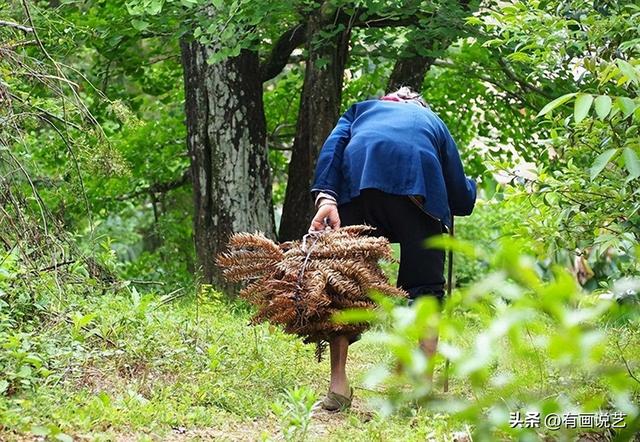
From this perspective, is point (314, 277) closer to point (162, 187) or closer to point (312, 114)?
point (312, 114)

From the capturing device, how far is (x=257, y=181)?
31.1 ft

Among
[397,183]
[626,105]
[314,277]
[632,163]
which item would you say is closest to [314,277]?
[314,277]

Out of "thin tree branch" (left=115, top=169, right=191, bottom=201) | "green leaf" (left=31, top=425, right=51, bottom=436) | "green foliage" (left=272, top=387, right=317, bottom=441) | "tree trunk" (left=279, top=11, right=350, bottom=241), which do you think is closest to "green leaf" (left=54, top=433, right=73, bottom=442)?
"green leaf" (left=31, top=425, right=51, bottom=436)

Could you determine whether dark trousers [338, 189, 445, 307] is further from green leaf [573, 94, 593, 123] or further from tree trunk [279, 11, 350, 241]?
tree trunk [279, 11, 350, 241]

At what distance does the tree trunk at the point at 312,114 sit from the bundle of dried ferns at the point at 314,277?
356cm

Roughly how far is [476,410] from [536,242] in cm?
456

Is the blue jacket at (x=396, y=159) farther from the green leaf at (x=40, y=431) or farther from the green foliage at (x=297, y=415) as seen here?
the green leaf at (x=40, y=431)

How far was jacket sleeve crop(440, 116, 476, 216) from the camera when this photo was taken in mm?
5816

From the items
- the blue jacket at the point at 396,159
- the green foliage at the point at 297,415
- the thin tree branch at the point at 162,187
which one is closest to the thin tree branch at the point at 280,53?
the thin tree branch at the point at 162,187

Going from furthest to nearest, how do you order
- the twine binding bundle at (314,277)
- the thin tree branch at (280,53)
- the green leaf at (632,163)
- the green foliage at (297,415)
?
the thin tree branch at (280,53) → the twine binding bundle at (314,277) → the green foliage at (297,415) → the green leaf at (632,163)

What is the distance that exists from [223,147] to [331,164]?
3.78 m

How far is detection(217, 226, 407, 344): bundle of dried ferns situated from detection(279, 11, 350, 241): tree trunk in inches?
140

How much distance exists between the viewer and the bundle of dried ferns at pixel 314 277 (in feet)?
16.4

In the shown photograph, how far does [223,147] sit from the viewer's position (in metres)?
9.30
